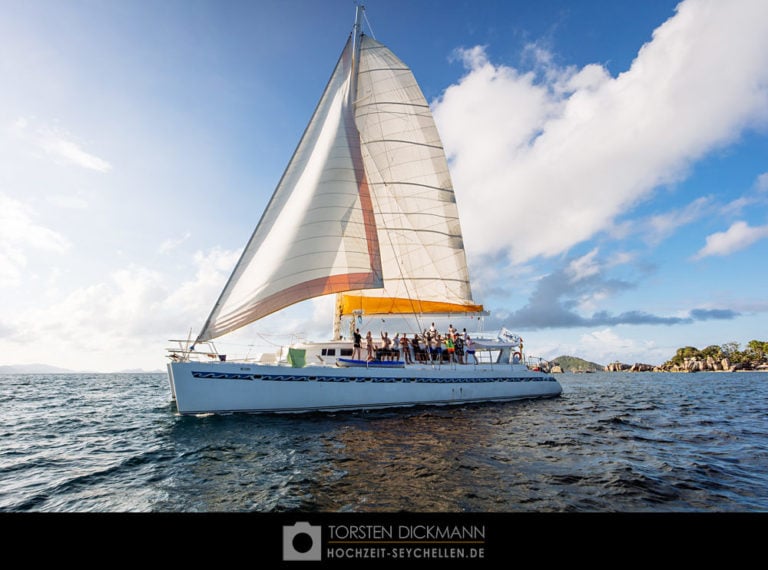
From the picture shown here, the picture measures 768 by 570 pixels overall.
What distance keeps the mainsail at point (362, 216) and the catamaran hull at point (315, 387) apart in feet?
5.32

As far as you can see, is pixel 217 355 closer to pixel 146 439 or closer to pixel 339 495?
pixel 146 439

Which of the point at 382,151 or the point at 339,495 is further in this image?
the point at 382,151

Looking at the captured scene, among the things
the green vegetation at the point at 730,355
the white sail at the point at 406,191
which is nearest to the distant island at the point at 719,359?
the green vegetation at the point at 730,355

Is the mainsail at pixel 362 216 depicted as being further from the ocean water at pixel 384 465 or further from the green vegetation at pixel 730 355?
the green vegetation at pixel 730 355

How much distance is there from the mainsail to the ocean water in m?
4.74

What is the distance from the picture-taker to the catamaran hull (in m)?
12.6

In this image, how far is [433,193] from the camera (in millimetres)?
21188

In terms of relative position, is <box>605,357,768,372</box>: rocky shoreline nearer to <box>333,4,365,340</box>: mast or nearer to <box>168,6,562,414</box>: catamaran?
<box>168,6,562,414</box>: catamaran
